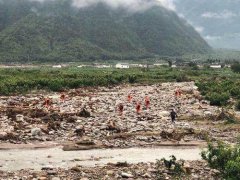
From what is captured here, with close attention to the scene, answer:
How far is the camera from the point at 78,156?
29594mm

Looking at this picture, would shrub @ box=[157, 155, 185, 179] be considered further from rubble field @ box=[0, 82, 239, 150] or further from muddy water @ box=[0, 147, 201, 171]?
rubble field @ box=[0, 82, 239, 150]

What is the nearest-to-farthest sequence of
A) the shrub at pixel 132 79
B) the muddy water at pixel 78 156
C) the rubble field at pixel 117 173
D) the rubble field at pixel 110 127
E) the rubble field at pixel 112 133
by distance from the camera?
1. the rubble field at pixel 117 173
2. the rubble field at pixel 112 133
3. the muddy water at pixel 78 156
4. the rubble field at pixel 110 127
5. the shrub at pixel 132 79

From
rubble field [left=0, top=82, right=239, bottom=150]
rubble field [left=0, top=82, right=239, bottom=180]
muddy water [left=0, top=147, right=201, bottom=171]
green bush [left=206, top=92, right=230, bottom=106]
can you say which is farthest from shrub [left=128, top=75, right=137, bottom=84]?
muddy water [left=0, top=147, right=201, bottom=171]

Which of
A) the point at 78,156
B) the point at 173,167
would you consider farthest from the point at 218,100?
the point at 173,167

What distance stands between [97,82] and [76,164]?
7050cm

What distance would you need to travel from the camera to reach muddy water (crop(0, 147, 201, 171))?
90.0ft

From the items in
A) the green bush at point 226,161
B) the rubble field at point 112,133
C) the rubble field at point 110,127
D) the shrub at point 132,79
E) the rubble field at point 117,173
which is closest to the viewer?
the green bush at point 226,161

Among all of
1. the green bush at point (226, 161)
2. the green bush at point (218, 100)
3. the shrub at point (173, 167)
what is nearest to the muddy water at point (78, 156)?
the shrub at point (173, 167)

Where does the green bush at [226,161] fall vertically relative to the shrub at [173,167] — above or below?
above

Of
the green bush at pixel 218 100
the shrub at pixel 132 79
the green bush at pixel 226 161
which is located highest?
the green bush at pixel 226 161

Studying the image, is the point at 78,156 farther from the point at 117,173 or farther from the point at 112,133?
the point at 112,133

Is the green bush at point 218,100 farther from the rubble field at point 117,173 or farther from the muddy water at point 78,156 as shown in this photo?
the rubble field at point 117,173

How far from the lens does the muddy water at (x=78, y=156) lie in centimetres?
2742

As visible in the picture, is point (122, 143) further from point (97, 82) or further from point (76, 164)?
point (97, 82)
